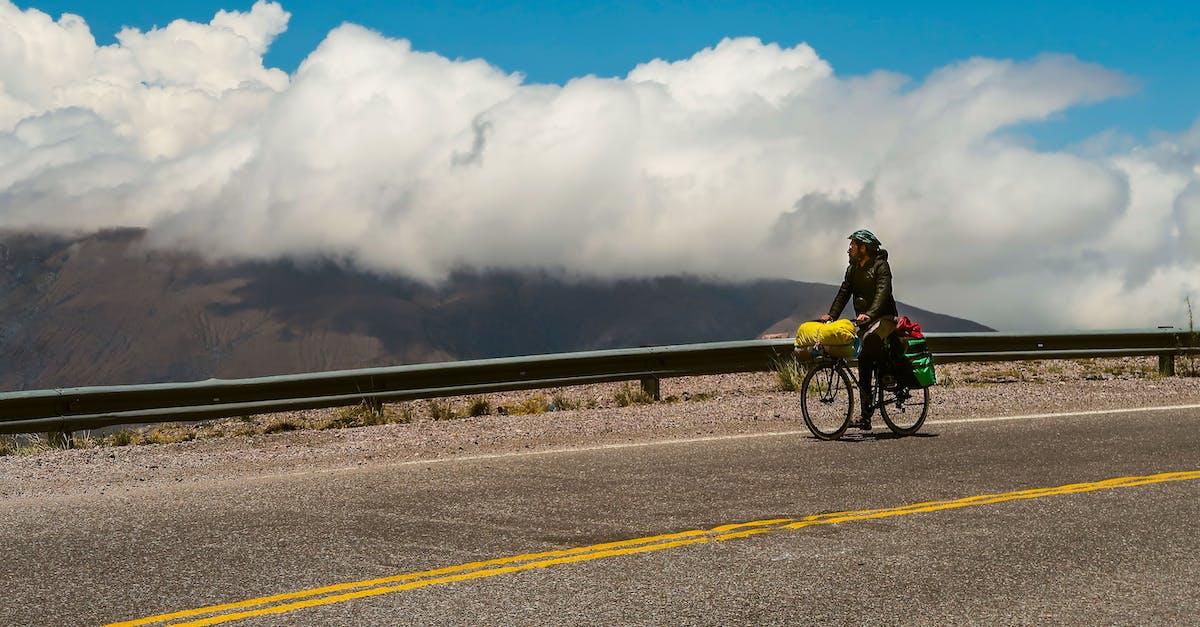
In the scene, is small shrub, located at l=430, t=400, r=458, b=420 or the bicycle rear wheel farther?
small shrub, located at l=430, t=400, r=458, b=420

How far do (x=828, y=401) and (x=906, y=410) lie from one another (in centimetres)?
81

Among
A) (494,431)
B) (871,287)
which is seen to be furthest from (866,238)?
(494,431)

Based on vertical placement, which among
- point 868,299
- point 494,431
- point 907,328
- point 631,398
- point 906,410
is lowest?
point 494,431

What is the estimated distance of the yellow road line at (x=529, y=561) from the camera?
5.24 m

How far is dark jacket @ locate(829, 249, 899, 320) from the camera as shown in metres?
10.2

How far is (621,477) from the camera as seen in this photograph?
8.59 meters

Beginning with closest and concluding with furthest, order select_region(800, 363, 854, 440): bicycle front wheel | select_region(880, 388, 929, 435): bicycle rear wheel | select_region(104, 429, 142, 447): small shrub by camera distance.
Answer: select_region(800, 363, 854, 440): bicycle front wheel → select_region(880, 388, 929, 435): bicycle rear wheel → select_region(104, 429, 142, 447): small shrub

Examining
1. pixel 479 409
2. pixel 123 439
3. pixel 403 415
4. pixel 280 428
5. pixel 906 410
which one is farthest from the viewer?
pixel 479 409

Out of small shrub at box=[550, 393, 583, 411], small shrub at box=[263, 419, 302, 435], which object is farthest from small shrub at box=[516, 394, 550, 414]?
small shrub at box=[263, 419, 302, 435]

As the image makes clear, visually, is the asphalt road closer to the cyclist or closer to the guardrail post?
the cyclist

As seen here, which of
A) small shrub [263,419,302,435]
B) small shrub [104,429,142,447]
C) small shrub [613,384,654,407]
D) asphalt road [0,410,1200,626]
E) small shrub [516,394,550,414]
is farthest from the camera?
small shrub [613,384,654,407]

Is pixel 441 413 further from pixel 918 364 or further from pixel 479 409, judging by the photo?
pixel 918 364

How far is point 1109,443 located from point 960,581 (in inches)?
204

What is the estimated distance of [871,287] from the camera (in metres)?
10.2
